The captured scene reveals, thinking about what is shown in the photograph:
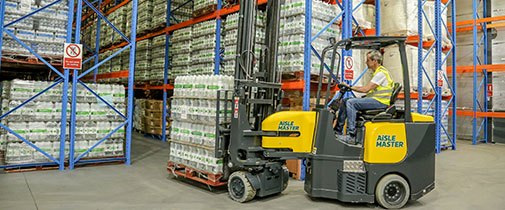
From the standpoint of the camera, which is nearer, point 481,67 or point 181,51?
point 181,51

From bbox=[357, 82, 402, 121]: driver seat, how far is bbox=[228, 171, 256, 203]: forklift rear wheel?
191 centimetres

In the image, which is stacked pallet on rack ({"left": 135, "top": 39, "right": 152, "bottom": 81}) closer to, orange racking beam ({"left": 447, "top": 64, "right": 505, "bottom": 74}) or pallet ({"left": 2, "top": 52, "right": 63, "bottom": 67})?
pallet ({"left": 2, "top": 52, "right": 63, "bottom": 67})

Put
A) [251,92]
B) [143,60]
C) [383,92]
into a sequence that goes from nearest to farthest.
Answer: [383,92] < [251,92] < [143,60]

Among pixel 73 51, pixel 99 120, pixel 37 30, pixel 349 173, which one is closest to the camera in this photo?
pixel 349 173

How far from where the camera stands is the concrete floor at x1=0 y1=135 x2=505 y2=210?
5.12m

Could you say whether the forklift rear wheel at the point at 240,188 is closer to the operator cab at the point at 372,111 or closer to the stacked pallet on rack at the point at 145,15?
the operator cab at the point at 372,111

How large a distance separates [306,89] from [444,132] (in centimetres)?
682

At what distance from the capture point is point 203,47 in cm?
1028

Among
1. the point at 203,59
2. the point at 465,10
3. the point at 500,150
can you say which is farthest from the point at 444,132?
the point at 203,59

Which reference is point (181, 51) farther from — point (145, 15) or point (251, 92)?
point (251, 92)

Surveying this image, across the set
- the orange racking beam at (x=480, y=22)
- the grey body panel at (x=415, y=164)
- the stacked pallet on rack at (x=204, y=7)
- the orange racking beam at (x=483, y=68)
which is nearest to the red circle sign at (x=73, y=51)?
the stacked pallet on rack at (x=204, y=7)

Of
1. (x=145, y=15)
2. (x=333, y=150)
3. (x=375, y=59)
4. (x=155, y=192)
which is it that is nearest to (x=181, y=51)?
(x=145, y=15)

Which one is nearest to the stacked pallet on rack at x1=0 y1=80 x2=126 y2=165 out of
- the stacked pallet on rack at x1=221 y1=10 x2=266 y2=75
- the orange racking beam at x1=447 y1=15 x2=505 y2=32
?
the stacked pallet on rack at x1=221 y1=10 x2=266 y2=75

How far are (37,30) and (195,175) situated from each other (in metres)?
4.44
